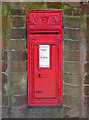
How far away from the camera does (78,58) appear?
9.28 ft

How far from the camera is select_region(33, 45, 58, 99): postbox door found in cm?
277

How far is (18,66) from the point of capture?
113 inches

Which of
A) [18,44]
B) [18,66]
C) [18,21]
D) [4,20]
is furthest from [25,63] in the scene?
[4,20]

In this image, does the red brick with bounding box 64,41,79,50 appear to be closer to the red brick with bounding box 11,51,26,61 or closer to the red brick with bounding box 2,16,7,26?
the red brick with bounding box 11,51,26,61

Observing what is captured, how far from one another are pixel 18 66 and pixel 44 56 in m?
0.61

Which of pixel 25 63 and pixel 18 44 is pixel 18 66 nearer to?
pixel 25 63

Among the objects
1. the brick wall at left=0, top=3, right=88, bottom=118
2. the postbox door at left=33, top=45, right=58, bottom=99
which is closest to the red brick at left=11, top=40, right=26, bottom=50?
the brick wall at left=0, top=3, right=88, bottom=118

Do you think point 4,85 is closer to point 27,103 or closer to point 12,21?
point 27,103

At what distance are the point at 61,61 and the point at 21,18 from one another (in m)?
1.24

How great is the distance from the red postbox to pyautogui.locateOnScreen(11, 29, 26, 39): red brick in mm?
121

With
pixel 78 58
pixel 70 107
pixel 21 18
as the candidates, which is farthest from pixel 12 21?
pixel 70 107

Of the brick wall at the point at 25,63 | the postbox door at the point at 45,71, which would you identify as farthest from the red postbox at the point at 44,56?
the brick wall at the point at 25,63

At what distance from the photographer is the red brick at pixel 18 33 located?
2.82 metres

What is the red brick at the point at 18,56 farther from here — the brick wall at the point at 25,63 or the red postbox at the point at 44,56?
the red postbox at the point at 44,56
